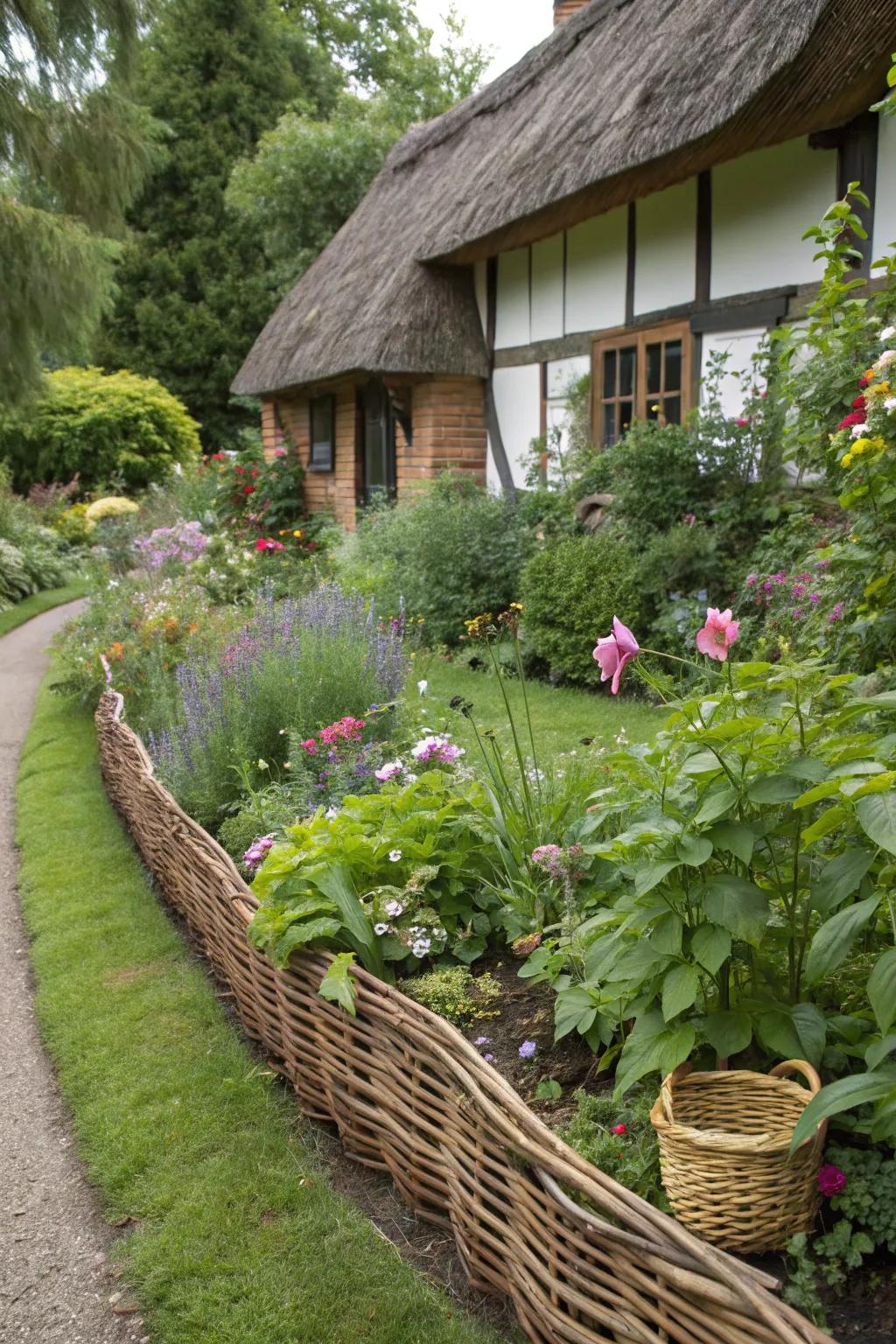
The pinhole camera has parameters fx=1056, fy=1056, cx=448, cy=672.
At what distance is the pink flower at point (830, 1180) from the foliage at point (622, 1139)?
0.28 meters

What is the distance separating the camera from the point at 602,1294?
5.51ft

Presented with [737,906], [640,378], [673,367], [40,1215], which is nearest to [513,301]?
[640,378]

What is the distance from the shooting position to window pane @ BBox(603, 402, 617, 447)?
28.5 ft

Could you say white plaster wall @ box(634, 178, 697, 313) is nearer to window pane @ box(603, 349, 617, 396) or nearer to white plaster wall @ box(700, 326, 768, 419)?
window pane @ box(603, 349, 617, 396)

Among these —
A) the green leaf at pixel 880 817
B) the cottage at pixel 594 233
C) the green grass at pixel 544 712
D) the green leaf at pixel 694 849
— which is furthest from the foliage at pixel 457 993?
the cottage at pixel 594 233

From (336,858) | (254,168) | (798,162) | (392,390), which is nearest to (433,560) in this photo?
(392,390)

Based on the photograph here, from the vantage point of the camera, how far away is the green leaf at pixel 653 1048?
5.94 ft

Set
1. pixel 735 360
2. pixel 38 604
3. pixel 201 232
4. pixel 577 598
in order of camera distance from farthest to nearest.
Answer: pixel 201 232 → pixel 38 604 → pixel 735 360 → pixel 577 598

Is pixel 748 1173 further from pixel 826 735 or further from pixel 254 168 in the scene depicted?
pixel 254 168

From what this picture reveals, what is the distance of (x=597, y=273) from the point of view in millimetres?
8797

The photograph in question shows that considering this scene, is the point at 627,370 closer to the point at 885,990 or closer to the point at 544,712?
the point at 544,712

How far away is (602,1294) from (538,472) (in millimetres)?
7950

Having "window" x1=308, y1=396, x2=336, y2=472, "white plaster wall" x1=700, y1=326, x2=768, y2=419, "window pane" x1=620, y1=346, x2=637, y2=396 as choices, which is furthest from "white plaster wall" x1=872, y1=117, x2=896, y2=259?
"window" x1=308, y1=396, x2=336, y2=472

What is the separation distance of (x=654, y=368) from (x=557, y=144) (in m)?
1.94
